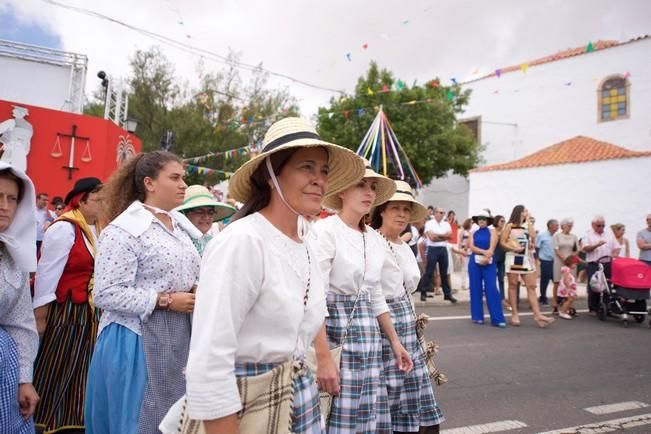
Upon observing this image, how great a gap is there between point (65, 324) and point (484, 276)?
6.65 m

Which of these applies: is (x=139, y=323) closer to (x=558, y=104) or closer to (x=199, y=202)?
(x=199, y=202)

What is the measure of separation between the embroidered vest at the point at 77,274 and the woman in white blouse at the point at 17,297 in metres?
0.93

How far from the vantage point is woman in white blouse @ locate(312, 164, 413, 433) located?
2.57m

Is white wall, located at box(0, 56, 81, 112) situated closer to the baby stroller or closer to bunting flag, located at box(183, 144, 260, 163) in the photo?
bunting flag, located at box(183, 144, 260, 163)

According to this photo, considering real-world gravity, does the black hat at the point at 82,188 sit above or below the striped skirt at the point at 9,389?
above

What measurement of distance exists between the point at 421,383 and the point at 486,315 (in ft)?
21.4

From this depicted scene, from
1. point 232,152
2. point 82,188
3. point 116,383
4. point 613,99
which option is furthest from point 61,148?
point 613,99

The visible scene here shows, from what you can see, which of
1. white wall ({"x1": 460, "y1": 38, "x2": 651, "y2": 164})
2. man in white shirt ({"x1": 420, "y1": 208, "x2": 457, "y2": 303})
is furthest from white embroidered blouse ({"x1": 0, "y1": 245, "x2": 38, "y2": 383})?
white wall ({"x1": 460, "y1": 38, "x2": 651, "y2": 164})

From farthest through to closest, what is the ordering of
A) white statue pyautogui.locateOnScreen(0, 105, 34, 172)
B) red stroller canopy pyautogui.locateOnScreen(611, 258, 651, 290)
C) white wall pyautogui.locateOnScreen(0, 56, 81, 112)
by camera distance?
→ white wall pyautogui.locateOnScreen(0, 56, 81, 112) → white statue pyautogui.locateOnScreen(0, 105, 34, 172) → red stroller canopy pyautogui.locateOnScreen(611, 258, 651, 290)

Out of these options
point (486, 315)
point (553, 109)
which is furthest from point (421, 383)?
point (553, 109)

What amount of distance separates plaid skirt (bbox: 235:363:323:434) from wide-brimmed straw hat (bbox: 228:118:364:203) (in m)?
0.72

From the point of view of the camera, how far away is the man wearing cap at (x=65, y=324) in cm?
297

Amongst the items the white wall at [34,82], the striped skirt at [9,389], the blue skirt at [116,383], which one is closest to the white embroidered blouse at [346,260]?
the blue skirt at [116,383]

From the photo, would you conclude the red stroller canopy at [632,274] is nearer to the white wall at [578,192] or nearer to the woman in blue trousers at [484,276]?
the woman in blue trousers at [484,276]
